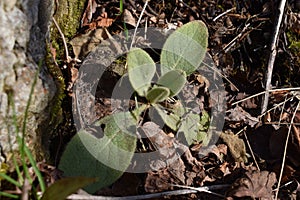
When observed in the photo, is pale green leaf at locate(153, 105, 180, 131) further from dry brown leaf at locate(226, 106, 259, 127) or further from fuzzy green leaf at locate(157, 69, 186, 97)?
dry brown leaf at locate(226, 106, 259, 127)

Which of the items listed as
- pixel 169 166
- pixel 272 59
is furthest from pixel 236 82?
pixel 169 166

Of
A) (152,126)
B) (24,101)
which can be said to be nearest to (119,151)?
(152,126)

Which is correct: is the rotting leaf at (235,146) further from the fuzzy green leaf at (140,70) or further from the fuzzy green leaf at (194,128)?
the fuzzy green leaf at (140,70)

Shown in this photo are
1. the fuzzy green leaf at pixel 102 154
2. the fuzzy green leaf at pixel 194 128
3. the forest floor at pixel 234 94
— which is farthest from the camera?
the fuzzy green leaf at pixel 194 128

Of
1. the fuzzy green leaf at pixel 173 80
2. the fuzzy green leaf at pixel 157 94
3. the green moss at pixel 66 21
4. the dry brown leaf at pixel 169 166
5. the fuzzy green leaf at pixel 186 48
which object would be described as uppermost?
the green moss at pixel 66 21

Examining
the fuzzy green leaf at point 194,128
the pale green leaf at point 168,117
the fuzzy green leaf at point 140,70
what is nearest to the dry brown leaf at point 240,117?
the fuzzy green leaf at point 194,128

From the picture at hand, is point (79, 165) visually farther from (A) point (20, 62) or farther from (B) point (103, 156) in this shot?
(A) point (20, 62)

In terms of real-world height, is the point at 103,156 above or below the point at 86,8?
below

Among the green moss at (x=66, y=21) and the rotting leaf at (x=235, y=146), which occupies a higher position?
the green moss at (x=66, y=21)
